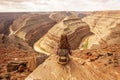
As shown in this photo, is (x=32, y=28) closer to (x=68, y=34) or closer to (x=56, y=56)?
(x=68, y=34)

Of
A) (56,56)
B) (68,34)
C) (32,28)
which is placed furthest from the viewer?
(32,28)

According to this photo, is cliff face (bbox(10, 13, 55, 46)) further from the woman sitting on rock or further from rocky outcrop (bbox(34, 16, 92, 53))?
the woman sitting on rock

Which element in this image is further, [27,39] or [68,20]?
[68,20]

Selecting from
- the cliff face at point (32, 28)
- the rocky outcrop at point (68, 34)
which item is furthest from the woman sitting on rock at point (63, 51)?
the cliff face at point (32, 28)

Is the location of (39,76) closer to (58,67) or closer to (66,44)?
(58,67)

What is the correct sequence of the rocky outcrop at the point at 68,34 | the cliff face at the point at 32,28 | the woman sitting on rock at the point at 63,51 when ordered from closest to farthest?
the woman sitting on rock at the point at 63,51 → the rocky outcrop at the point at 68,34 → the cliff face at the point at 32,28

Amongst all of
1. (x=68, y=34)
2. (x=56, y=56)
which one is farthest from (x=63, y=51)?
(x=68, y=34)

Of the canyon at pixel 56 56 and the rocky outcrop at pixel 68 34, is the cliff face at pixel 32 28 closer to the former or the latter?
the canyon at pixel 56 56

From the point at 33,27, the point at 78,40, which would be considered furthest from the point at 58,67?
the point at 33,27
